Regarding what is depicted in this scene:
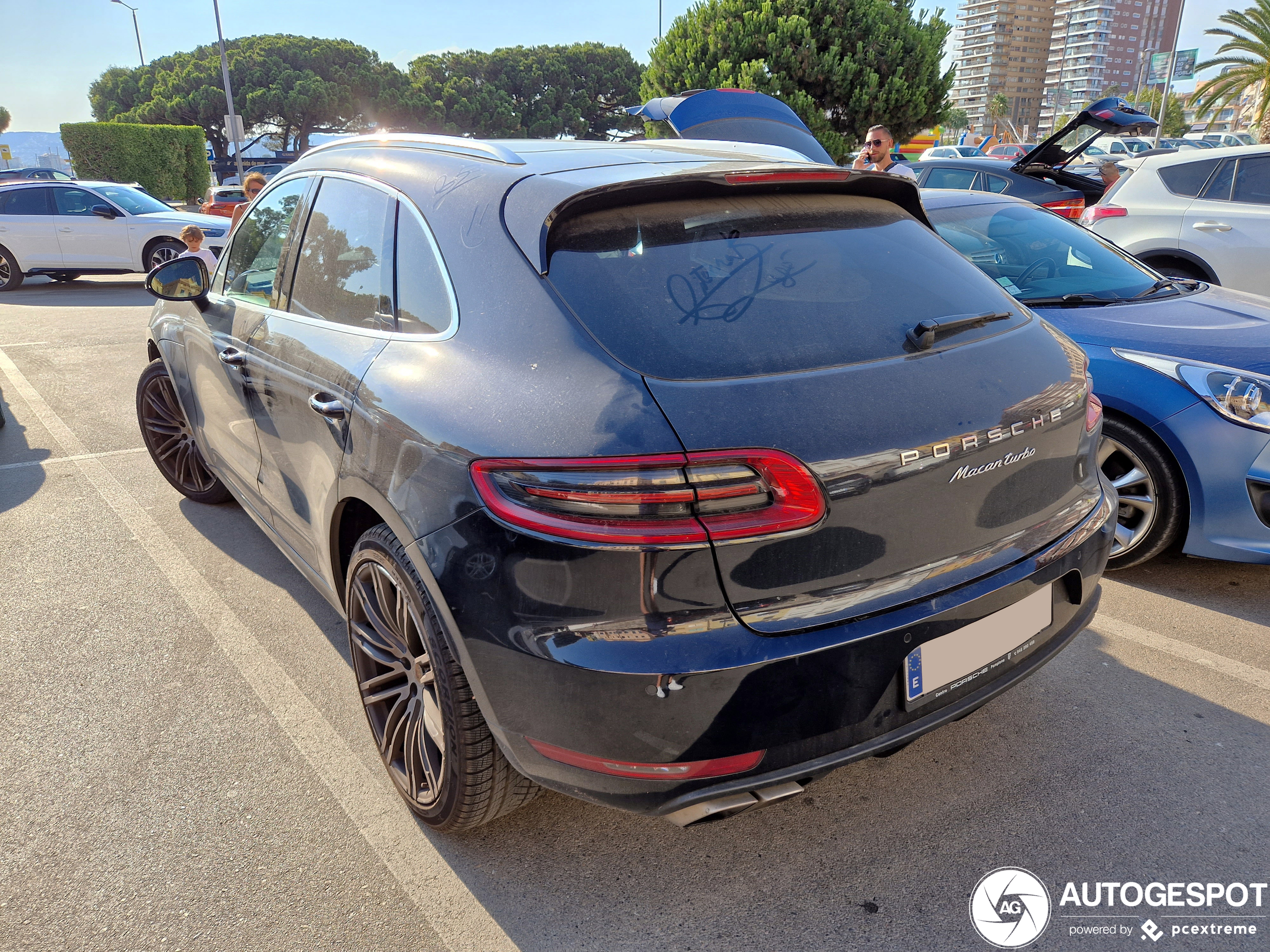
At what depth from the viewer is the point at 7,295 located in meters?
13.8

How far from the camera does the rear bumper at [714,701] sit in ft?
5.58

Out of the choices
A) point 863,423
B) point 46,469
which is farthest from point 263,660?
point 46,469

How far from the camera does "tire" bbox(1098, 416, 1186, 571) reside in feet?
11.5

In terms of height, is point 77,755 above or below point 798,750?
below

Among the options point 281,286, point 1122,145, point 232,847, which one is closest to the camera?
point 232,847

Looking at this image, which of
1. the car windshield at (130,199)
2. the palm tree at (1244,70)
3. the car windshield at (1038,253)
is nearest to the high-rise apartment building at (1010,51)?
the palm tree at (1244,70)

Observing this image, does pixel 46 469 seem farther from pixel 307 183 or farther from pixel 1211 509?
pixel 1211 509

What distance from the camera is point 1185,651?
10.4 feet

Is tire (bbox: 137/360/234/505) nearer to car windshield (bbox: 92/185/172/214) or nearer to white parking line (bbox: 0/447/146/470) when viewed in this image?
white parking line (bbox: 0/447/146/470)

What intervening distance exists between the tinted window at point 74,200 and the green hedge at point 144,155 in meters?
22.0

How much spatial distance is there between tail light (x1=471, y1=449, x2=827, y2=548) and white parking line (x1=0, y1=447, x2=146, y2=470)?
4.91 metres

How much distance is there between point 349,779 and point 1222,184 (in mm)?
7775

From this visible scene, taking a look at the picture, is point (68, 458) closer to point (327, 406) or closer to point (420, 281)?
point (327, 406)

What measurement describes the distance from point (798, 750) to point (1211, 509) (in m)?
2.50
